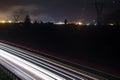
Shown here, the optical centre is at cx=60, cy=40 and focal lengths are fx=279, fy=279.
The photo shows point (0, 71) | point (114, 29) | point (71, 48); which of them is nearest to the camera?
point (0, 71)

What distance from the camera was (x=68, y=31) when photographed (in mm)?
51312

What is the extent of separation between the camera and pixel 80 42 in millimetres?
45688

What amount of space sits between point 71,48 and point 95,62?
9215 millimetres

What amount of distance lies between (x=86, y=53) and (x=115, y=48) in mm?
6117

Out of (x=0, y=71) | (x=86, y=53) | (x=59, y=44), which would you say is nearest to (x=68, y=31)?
(x=59, y=44)

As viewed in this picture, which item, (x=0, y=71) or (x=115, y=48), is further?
(x=115, y=48)

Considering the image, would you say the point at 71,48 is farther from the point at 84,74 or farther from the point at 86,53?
the point at 84,74

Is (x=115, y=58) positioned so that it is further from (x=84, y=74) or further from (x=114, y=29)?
(x=84, y=74)

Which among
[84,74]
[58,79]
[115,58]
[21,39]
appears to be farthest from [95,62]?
[21,39]

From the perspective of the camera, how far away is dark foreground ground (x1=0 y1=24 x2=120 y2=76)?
1484 inches

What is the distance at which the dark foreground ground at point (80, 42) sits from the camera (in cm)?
3769

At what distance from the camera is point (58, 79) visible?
27.6 m

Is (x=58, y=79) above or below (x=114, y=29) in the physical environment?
below

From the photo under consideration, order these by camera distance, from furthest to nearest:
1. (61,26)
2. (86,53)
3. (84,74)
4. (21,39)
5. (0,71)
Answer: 1. (21,39)
2. (61,26)
3. (86,53)
4. (0,71)
5. (84,74)
